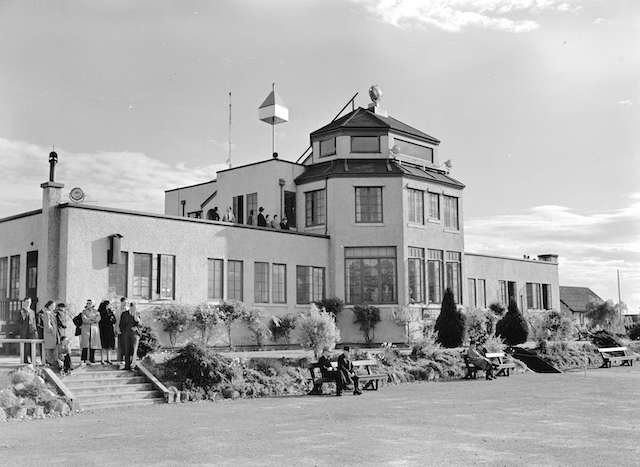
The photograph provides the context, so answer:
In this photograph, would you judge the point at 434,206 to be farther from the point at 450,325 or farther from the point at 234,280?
the point at 234,280

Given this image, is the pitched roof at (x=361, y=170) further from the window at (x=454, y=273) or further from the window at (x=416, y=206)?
the window at (x=454, y=273)

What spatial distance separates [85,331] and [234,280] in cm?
870

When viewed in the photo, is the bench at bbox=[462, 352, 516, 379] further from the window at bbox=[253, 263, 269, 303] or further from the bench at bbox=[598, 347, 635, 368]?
the window at bbox=[253, 263, 269, 303]

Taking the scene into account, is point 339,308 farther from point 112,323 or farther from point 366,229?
point 112,323

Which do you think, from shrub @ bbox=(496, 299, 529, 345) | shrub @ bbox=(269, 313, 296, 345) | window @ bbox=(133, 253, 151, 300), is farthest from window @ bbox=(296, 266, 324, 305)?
shrub @ bbox=(496, 299, 529, 345)

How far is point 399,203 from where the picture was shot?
30.3 metres

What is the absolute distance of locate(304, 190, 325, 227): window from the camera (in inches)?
1212

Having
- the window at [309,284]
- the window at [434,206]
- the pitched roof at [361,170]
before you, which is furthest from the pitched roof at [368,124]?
the window at [309,284]

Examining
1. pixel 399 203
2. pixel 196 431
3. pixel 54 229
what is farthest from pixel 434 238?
pixel 196 431

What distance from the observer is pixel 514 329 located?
1158 inches

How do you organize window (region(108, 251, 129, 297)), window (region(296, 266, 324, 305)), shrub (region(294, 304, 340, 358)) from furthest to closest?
window (region(296, 266, 324, 305)), window (region(108, 251, 129, 297)), shrub (region(294, 304, 340, 358))

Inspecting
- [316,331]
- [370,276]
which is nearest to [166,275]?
[316,331]

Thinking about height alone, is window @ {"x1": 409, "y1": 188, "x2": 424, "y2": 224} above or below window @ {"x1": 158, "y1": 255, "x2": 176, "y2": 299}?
above

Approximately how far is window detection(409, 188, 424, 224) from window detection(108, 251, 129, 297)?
1263 cm
